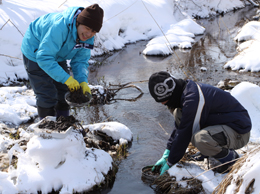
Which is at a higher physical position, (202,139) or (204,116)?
(204,116)

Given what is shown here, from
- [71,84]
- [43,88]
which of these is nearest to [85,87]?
[71,84]

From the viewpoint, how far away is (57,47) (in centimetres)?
273

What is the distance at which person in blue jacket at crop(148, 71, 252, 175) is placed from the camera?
2.40 m

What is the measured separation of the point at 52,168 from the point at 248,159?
1.76 metres

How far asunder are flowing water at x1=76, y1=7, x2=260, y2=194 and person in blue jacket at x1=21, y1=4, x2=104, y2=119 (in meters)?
1.14

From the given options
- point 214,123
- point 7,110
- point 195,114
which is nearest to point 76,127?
point 195,114

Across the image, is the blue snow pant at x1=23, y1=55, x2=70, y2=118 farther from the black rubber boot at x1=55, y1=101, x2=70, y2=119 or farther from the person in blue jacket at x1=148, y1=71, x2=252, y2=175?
the person in blue jacket at x1=148, y1=71, x2=252, y2=175

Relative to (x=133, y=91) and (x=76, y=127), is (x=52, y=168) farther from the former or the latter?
(x=133, y=91)

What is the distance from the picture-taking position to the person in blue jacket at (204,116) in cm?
240

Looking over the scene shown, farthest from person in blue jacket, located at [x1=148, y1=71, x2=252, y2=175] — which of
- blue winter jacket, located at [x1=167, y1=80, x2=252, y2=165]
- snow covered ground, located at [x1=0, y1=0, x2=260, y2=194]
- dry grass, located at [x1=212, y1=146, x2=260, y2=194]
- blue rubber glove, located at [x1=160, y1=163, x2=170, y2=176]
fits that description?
dry grass, located at [x1=212, y1=146, x2=260, y2=194]

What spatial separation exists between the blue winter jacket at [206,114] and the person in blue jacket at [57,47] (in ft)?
4.08

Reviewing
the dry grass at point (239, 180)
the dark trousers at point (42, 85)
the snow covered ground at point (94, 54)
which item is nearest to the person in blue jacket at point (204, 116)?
the snow covered ground at point (94, 54)

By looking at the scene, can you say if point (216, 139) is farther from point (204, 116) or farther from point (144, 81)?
point (144, 81)

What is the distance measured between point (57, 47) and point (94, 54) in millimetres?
5343
